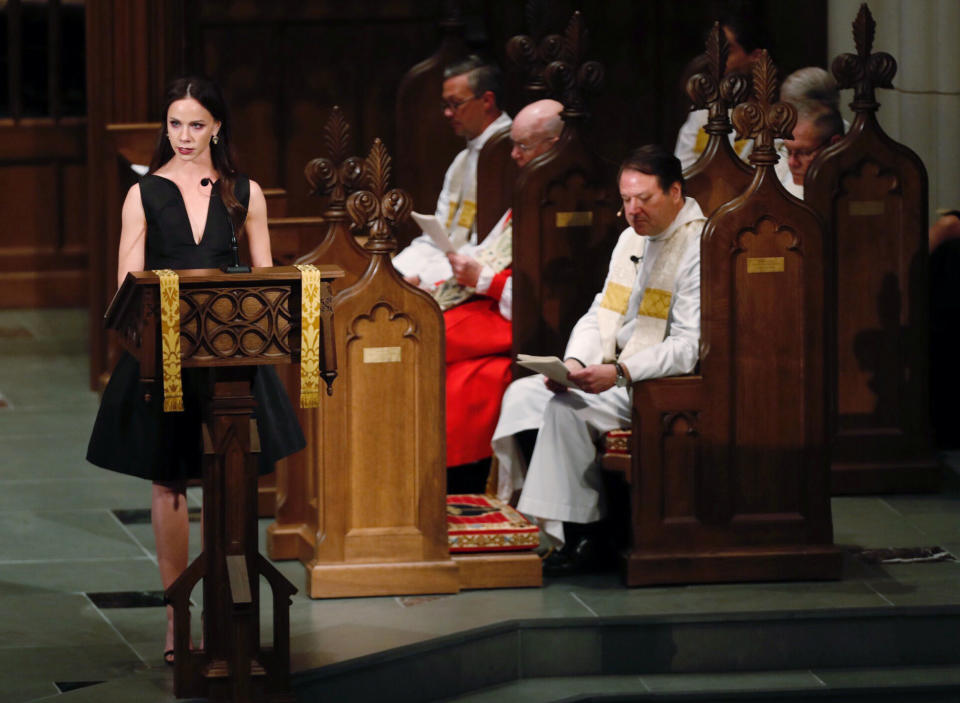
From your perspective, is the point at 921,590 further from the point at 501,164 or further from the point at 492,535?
the point at 501,164

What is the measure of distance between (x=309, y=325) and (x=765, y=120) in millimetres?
1781

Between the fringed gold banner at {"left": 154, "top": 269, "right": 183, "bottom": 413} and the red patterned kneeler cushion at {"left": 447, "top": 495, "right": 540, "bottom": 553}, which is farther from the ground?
the fringed gold banner at {"left": 154, "top": 269, "right": 183, "bottom": 413}

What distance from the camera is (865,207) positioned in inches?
236

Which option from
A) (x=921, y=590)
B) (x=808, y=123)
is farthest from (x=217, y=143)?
(x=808, y=123)

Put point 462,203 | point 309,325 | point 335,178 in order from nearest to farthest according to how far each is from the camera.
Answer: point 309,325
point 335,178
point 462,203

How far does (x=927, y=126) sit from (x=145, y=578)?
141 inches

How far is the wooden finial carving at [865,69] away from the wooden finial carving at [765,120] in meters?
1.02

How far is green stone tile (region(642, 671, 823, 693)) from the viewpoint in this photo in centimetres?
454

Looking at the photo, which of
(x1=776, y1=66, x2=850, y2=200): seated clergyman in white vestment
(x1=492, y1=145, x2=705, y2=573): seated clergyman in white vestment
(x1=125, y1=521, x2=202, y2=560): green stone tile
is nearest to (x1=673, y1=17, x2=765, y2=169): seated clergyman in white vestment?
(x1=776, y1=66, x2=850, y2=200): seated clergyman in white vestment

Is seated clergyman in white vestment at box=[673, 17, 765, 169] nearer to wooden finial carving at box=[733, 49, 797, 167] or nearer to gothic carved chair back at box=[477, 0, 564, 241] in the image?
gothic carved chair back at box=[477, 0, 564, 241]

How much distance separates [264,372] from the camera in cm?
424

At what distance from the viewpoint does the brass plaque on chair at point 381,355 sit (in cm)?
484

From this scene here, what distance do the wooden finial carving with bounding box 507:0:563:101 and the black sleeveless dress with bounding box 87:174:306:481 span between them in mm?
2113

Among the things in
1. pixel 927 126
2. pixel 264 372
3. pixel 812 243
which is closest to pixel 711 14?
pixel 927 126
